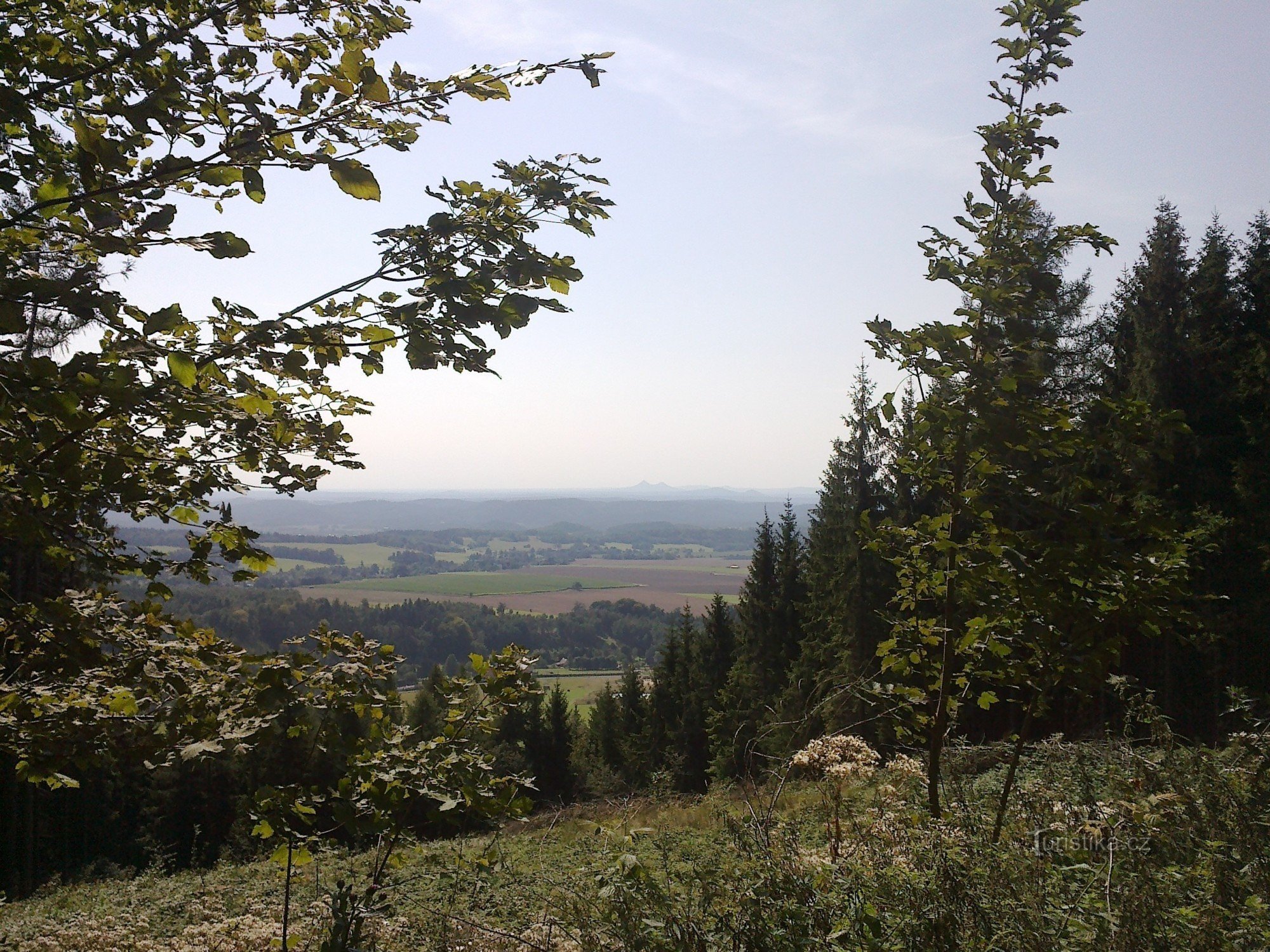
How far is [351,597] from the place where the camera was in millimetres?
94562

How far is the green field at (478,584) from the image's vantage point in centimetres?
11088

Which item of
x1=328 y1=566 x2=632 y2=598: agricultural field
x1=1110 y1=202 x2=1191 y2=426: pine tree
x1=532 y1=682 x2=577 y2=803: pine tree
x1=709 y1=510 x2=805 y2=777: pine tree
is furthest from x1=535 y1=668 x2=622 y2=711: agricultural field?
x1=1110 y1=202 x2=1191 y2=426: pine tree

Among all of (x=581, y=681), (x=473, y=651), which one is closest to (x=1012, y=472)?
(x=473, y=651)

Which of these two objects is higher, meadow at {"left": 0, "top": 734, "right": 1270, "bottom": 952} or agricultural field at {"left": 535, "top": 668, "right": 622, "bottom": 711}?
meadow at {"left": 0, "top": 734, "right": 1270, "bottom": 952}

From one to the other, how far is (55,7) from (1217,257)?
21.4m

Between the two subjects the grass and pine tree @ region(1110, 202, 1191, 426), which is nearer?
pine tree @ region(1110, 202, 1191, 426)

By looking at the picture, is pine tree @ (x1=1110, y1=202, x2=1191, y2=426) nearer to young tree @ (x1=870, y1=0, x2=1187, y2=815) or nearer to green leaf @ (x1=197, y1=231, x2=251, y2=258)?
young tree @ (x1=870, y1=0, x2=1187, y2=815)

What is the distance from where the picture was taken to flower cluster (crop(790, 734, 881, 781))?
16.9 ft

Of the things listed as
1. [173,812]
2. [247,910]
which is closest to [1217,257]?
[247,910]

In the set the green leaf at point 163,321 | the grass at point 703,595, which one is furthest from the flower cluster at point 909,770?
the grass at point 703,595

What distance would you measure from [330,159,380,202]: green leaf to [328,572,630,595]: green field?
109 metres

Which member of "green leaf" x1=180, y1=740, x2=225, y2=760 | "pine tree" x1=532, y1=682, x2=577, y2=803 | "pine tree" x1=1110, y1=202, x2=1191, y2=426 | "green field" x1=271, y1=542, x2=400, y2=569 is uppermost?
"pine tree" x1=1110, y1=202, x2=1191, y2=426

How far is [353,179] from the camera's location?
77.7 inches

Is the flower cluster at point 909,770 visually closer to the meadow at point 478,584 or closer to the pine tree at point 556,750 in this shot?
the pine tree at point 556,750
